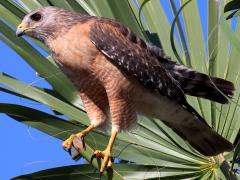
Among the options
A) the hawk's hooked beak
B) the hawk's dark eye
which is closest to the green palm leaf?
the hawk's hooked beak

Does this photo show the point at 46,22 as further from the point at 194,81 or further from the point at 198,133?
the point at 198,133

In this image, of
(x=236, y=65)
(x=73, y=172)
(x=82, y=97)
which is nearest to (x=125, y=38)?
(x=82, y=97)

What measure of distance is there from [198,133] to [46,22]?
1171 mm

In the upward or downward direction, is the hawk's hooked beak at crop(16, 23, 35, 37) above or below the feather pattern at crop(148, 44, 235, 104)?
above

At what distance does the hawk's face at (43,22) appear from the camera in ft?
10.6

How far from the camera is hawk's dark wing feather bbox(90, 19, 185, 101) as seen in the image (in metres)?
3.09

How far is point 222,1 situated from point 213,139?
0.97m

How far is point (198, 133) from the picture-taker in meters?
3.46

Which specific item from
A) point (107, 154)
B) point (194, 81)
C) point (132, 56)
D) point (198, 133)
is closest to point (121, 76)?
point (132, 56)

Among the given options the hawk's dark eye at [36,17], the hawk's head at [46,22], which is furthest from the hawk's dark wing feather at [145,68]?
the hawk's dark eye at [36,17]

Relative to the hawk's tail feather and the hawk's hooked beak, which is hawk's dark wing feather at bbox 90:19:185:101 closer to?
the hawk's tail feather

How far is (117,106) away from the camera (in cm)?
303

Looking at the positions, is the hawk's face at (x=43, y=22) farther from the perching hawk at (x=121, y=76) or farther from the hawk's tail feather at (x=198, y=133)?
the hawk's tail feather at (x=198, y=133)

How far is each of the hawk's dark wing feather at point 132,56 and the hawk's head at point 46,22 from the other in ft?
0.66
